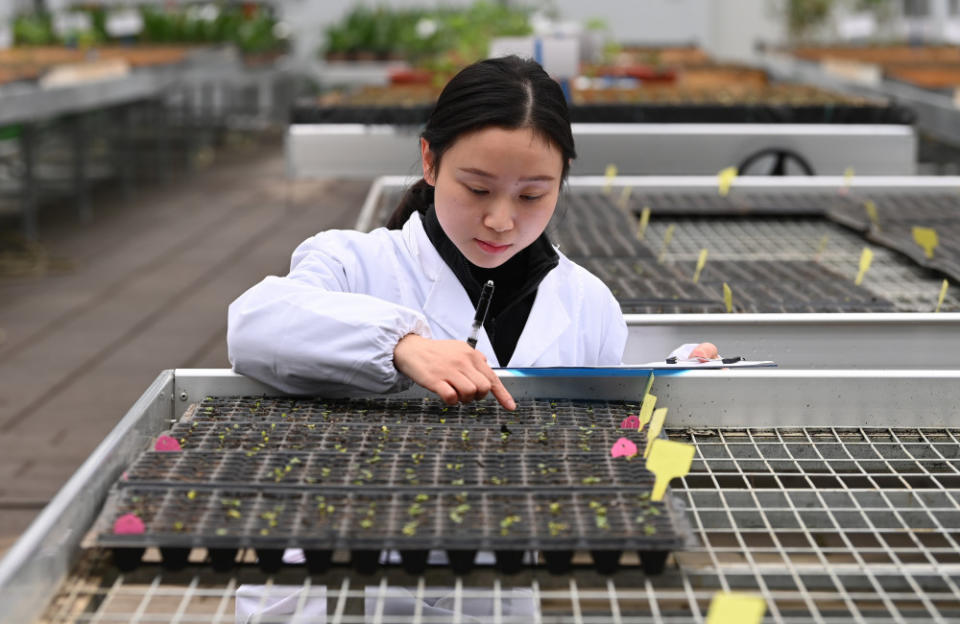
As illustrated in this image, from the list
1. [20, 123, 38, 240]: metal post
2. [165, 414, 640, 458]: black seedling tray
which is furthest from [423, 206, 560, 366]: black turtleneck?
[20, 123, 38, 240]: metal post

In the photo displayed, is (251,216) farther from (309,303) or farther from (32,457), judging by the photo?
(309,303)

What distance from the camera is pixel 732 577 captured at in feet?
2.66

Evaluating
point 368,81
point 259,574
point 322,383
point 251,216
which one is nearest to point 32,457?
point 322,383

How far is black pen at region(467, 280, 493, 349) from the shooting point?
3.92 feet

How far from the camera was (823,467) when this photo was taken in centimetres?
104

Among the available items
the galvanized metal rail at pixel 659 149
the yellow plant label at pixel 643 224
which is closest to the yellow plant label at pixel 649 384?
the yellow plant label at pixel 643 224

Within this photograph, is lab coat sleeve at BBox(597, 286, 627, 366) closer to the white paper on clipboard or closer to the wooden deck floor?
the white paper on clipboard

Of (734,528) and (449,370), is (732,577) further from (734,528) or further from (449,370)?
(449,370)

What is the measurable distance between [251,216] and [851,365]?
5.96 metres

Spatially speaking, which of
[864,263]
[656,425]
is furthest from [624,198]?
[656,425]

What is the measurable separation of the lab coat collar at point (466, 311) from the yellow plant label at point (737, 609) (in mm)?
605

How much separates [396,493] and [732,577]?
0.83ft

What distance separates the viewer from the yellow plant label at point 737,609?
2.26 ft

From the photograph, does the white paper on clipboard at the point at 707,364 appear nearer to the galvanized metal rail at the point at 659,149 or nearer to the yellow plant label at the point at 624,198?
the yellow plant label at the point at 624,198
